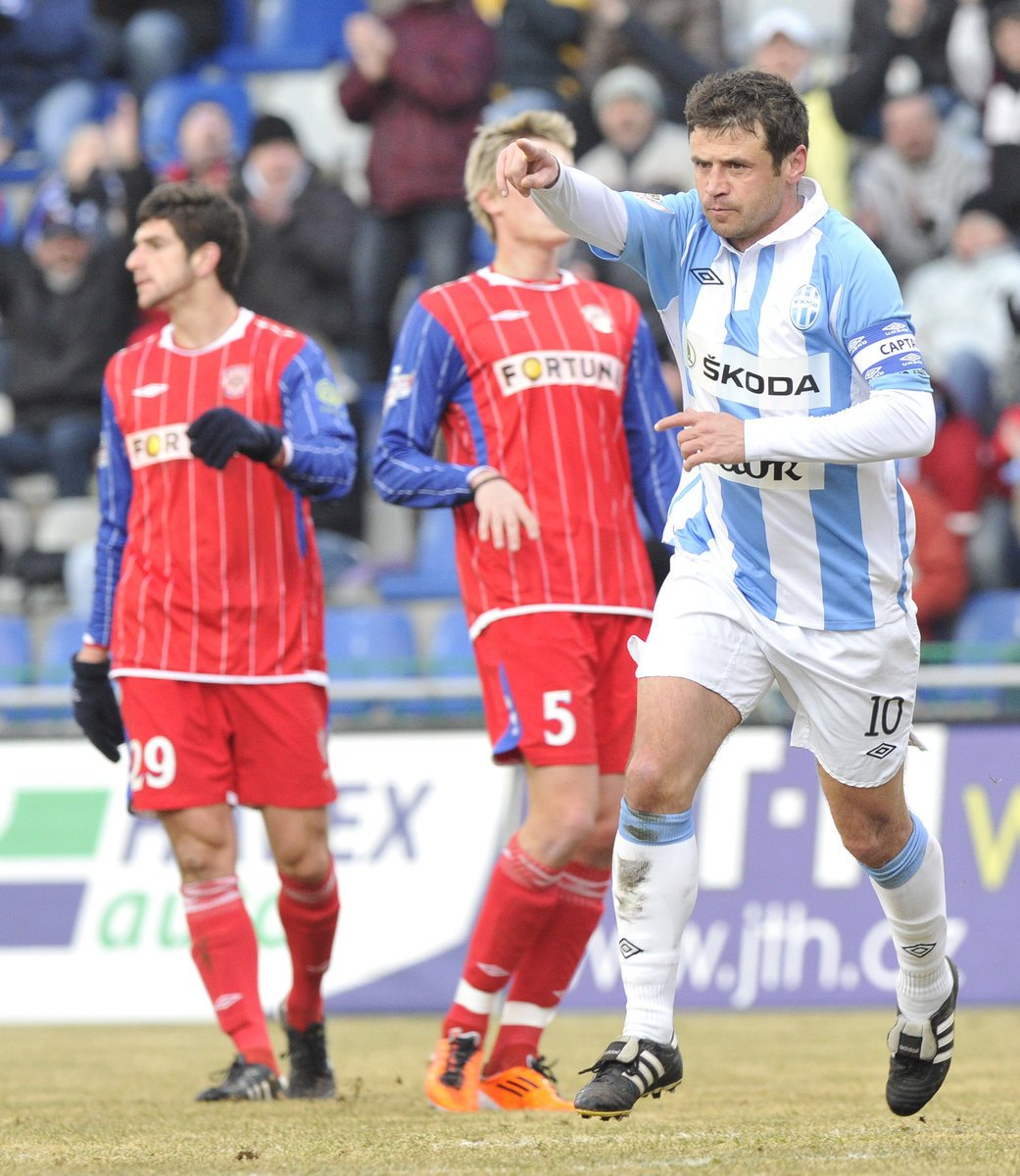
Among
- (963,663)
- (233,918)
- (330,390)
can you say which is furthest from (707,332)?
(963,663)

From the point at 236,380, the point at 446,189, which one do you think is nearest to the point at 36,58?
the point at 446,189

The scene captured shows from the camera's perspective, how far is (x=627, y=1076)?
4.72 m

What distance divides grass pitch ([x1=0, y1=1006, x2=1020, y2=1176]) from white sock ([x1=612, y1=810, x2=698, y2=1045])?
332 millimetres

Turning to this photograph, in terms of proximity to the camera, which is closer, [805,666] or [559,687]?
[805,666]

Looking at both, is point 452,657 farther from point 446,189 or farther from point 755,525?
point 755,525

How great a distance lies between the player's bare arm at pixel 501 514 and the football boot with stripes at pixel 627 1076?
1.64 meters

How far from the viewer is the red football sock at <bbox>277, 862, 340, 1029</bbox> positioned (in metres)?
6.62

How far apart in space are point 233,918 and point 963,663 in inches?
170

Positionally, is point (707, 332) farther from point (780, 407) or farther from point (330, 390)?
point (330, 390)

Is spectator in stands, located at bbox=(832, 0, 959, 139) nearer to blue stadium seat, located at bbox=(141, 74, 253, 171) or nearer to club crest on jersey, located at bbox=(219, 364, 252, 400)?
blue stadium seat, located at bbox=(141, 74, 253, 171)

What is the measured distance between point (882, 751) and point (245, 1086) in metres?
2.30

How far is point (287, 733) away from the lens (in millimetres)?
6457

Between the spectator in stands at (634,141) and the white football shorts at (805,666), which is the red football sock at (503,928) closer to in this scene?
the white football shorts at (805,666)

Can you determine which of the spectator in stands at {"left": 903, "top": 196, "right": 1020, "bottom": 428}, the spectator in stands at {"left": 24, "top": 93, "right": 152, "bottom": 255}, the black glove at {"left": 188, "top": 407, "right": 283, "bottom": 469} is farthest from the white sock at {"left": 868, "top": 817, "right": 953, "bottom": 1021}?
the spectator in stands at {"left": 24, "top": 93, "right": 152, "bottom": 255}
